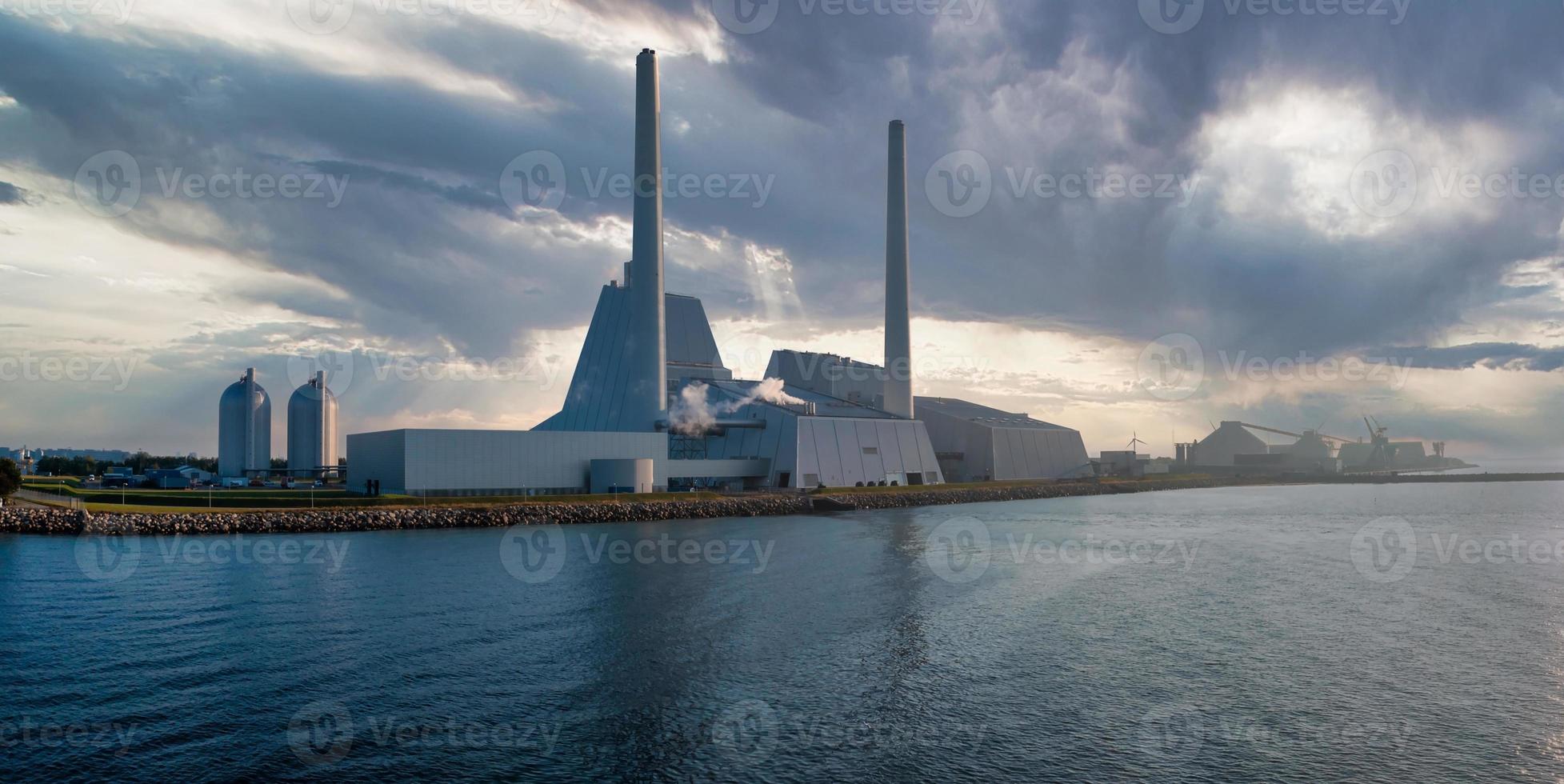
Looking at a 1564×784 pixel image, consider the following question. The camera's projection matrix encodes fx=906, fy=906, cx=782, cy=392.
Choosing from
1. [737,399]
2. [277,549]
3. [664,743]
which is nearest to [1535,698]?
[664,743]

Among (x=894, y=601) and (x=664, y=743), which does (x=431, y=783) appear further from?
(x=894, y=601)

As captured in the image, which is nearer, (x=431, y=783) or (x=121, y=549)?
(x=431, y=783)

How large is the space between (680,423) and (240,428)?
5067 cm

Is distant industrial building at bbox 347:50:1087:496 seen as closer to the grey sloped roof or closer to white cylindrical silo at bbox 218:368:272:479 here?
the grey sloped roof

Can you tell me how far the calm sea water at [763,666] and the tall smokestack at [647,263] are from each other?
123 feet

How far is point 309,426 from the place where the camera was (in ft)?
314

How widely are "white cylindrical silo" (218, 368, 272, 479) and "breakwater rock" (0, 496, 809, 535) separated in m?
49.0

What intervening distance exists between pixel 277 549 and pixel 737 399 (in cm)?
5009

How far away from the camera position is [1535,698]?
771 inches
